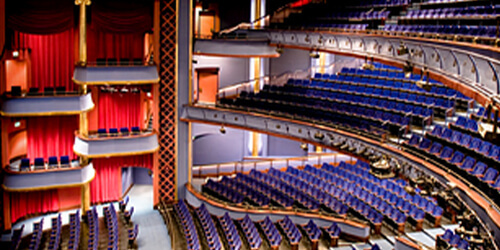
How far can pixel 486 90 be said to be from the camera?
5.38m

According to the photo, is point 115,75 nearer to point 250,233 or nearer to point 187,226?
point 187,226

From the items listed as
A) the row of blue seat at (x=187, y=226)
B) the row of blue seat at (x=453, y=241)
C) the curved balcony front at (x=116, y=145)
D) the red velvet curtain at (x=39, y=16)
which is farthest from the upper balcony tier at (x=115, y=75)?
the row of blue seat at (x=453, y=241)

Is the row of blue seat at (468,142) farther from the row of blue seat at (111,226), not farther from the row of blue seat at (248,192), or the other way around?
the row of blue seat at (111,226)

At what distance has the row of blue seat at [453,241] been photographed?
729 centimetres

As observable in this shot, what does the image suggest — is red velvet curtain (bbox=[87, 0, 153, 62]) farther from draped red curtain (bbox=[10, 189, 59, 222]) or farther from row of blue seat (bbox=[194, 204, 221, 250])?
row of blue seat (bbox=[194, 204, 221, 250])

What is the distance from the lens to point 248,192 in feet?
35.9

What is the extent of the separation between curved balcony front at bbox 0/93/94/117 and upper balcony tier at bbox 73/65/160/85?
0.39 m

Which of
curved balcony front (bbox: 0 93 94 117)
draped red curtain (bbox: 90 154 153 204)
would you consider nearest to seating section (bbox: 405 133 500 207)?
draped red curtain (bbox: 90 154 153 204)

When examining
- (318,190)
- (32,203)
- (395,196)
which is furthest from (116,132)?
(395,196)

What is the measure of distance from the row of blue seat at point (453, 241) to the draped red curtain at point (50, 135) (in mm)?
7673

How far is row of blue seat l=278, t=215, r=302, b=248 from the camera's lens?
8836mm

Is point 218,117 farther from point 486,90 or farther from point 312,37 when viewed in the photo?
point 486,90

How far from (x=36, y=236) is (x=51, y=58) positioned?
3.69 m

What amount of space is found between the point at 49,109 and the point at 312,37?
215 inches
